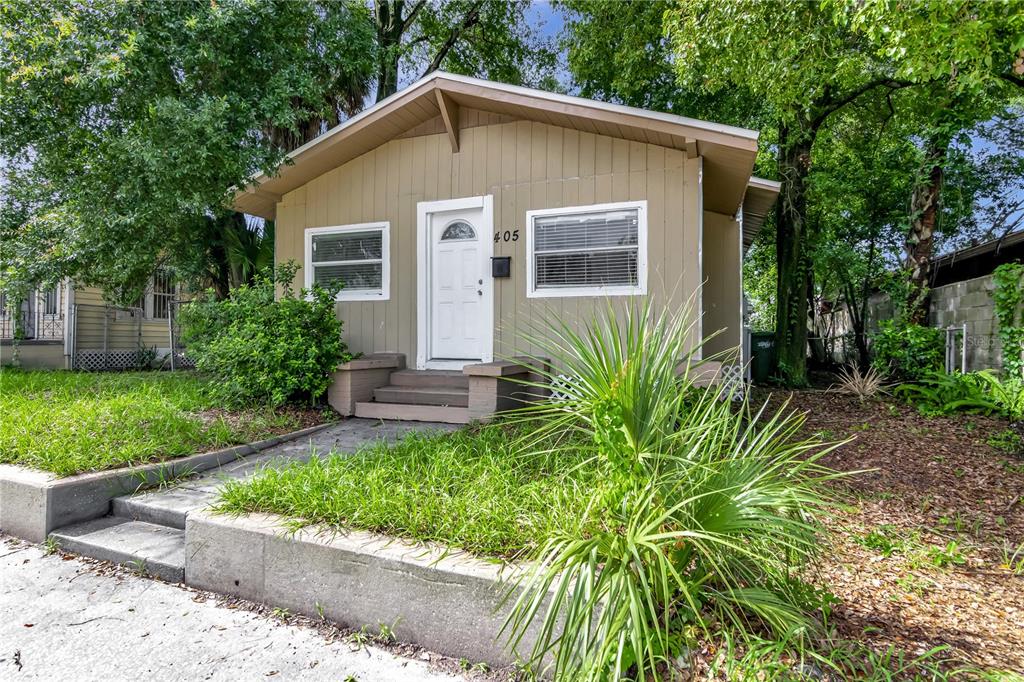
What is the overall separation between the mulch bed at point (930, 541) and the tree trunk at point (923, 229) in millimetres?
2551

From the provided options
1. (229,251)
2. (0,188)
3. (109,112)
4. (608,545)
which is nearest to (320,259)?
(229,251)

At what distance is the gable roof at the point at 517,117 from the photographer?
198 inches

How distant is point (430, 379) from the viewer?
5.98 m

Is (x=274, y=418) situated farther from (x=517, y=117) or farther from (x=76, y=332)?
(x=76, y=332)

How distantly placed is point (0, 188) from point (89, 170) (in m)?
1.96

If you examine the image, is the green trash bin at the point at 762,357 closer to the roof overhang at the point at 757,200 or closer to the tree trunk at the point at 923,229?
the roof overhang at the point at 757,200

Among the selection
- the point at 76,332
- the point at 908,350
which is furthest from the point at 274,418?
the point at 76,332

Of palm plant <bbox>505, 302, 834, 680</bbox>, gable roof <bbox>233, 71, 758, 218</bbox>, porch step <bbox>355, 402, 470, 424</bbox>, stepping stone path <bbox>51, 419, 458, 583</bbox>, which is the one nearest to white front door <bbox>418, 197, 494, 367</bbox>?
porch step <bbox>355, 402, 470, 424</bbox>

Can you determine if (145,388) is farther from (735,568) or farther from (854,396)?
(854,396)

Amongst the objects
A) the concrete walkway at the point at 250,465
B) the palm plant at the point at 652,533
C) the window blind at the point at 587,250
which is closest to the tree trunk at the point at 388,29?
the window blind at the point at 587,250

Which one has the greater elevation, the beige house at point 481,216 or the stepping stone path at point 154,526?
the beige house at point 481,216

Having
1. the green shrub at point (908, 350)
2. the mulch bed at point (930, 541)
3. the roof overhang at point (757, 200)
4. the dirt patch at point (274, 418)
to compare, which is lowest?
the mulch bed at point (930, 541)

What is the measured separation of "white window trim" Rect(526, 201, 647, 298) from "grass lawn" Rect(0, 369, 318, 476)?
9.00ft

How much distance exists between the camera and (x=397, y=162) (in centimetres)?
662
